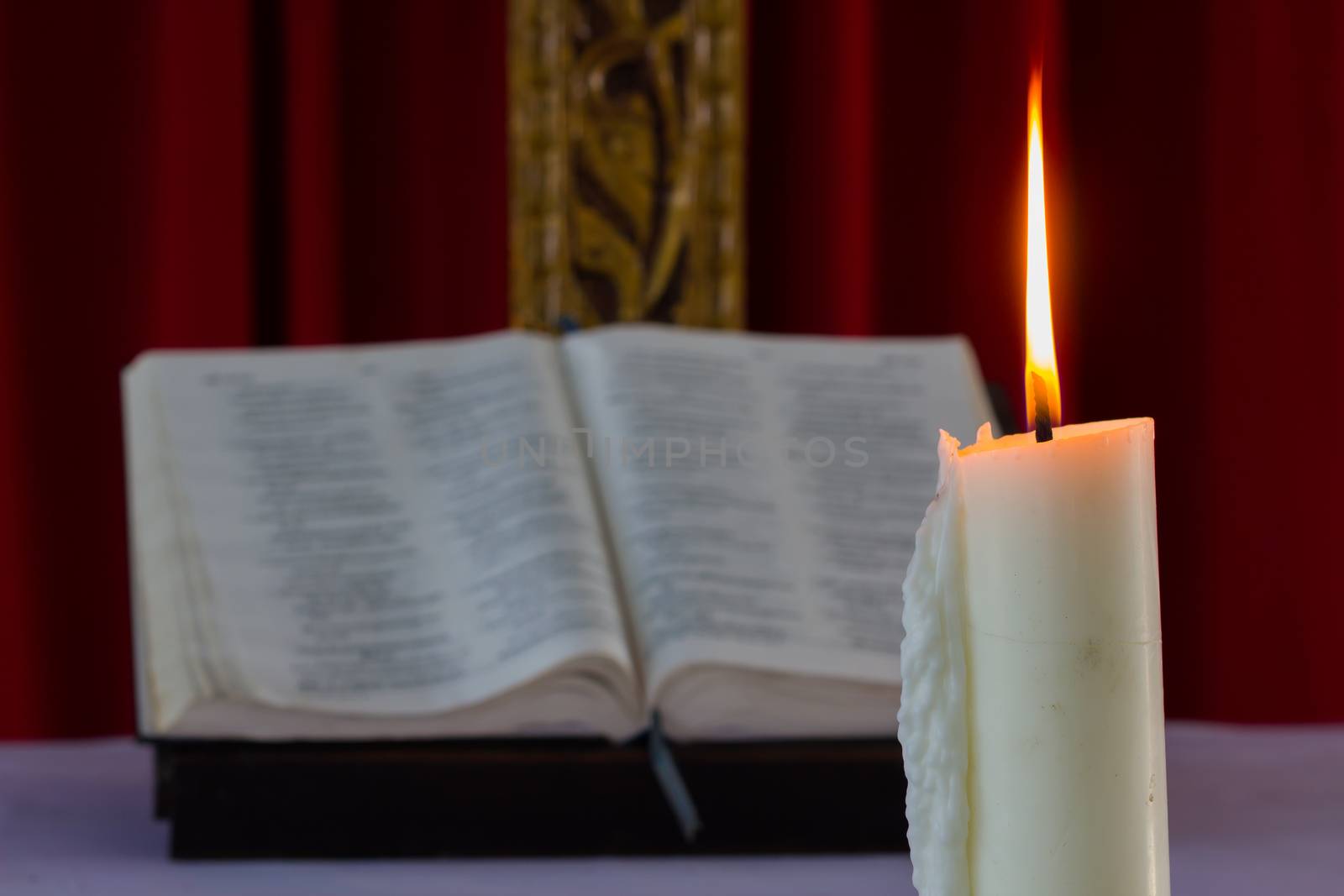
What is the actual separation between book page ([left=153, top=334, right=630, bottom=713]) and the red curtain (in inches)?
18.0

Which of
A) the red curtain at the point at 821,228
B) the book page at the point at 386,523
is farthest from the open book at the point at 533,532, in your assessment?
the red curtain at the point at 821,228

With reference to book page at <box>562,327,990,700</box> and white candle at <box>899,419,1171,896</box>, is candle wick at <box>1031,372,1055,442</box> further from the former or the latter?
book page at <box>562,327,990,700</box>

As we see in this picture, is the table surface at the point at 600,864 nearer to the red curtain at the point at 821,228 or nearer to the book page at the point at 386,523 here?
the book page at the point at 386,523

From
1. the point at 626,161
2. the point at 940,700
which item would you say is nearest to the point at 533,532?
the point at 940,700

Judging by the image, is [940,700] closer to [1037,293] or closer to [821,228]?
[1037,293]

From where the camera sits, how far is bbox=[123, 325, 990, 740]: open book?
591 mm

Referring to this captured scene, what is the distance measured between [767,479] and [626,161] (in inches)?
21.2

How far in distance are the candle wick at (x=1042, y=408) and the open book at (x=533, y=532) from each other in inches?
13.8

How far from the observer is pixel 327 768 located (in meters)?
0.57

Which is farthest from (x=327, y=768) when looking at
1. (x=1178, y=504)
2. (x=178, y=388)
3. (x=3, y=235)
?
(x=1178, y=504)

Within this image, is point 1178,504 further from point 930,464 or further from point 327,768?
point 327,768

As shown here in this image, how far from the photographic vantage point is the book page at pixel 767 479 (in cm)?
62

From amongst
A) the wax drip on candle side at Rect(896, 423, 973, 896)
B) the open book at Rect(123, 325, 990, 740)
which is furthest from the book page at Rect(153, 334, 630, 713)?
the wax drip on candle side at Rect(896, 423, 973, 896)

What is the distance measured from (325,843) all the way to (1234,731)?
1.75ft
